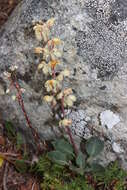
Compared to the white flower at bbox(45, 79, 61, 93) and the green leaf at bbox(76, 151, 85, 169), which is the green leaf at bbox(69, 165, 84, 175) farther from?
the white flower at bbox(45, 79, 61, 93)

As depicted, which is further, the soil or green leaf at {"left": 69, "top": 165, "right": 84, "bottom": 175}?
the soil

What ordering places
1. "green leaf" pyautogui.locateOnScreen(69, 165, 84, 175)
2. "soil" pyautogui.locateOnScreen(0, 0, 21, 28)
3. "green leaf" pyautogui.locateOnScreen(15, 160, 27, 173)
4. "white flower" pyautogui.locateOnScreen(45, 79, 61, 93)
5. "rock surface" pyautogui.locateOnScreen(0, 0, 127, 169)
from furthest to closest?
"soil" pyautogui.locateOnScreen(0, 0, 21, 28), "green leaf" pyautogui.locateOnScreen(15, 160, 27, 173), "green leaf" pyautogui.locateOnScreen(69, 165, 84, 175), "rock surface" pyautogui.locateOnScreen(0, 0, 127, 169), "white flower" pyautogui.locateOnScreen(45, 79, 61, 93)

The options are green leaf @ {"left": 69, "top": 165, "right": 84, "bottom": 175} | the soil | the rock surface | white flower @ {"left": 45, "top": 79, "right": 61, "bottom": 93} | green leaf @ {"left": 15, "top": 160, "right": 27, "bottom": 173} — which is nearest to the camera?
white flower @ {"left": 45, "top": 79, "right": 61, "bottom": 93}

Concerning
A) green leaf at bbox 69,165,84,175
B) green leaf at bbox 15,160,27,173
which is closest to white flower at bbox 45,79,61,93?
green leaf at bbox 69,165,84,175

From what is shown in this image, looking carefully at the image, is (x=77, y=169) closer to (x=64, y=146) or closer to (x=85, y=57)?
(x=64, y=146)

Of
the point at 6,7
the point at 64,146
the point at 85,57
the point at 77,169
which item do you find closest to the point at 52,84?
the point at 85,57

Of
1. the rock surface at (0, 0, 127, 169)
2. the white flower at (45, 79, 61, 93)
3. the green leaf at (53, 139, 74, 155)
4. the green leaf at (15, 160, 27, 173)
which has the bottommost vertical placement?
the green leaf at (15, 160, 27, 173)

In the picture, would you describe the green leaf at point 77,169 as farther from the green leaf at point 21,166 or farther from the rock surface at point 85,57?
the green leaf at point 21,166
